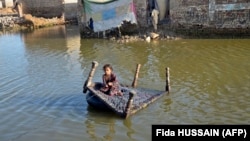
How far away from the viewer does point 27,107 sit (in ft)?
36.9

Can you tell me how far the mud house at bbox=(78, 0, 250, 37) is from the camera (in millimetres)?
20266

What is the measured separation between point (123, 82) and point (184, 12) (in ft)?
31.5

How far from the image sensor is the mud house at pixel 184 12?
66.5ft

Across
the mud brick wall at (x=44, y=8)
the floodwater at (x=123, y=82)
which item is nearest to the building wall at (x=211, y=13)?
the floodwater at (x=123, y=82)

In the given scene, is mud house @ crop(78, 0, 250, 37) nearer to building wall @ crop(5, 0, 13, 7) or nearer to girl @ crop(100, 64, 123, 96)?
girl @ crop(100, 64, 123, 96)

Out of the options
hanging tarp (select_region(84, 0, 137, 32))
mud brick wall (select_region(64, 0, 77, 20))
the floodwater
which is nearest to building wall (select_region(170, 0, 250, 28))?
the floodwater

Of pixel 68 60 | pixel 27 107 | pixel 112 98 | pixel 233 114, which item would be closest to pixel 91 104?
pixel 112 98

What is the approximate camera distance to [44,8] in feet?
128

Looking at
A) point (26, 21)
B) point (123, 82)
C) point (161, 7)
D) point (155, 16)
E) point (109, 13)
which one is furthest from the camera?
point (26, 21)

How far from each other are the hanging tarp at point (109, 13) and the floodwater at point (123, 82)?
1891 mm

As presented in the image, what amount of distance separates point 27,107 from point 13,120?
3.23 feet

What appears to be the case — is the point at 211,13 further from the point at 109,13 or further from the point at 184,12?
the point at 109,13

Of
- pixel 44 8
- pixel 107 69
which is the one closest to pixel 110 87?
pixel 107 69

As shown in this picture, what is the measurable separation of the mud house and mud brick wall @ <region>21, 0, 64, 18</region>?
14350mm
